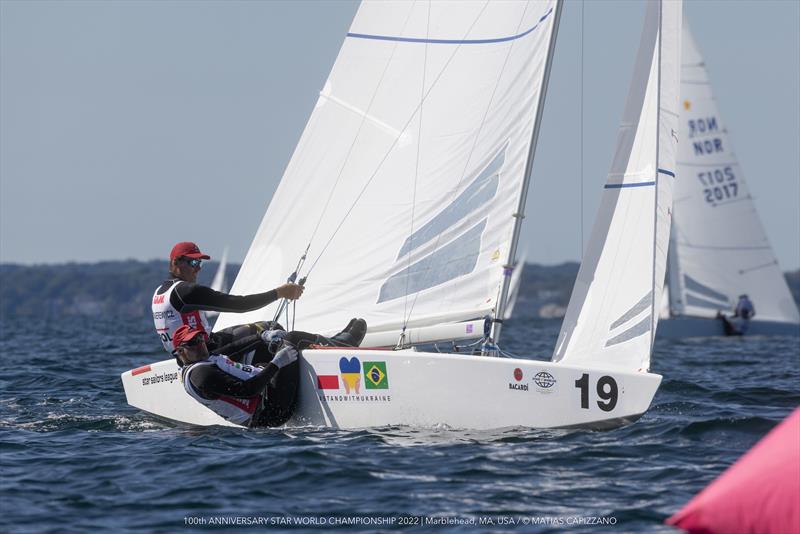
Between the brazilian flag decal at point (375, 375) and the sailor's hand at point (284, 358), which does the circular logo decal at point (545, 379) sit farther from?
the sailor's hand at point (284, 358)

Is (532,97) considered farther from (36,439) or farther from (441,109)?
(36,439)

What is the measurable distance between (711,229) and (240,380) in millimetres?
22538

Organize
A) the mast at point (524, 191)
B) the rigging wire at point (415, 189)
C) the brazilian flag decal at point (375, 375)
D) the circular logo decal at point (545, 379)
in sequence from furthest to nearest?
1. the rigging wire at point (415, 189)
2. the mast at point (524, 191)
3. the brazilian flag decal at point (375, 375)
4. the circular logo decal at point (545, 379)

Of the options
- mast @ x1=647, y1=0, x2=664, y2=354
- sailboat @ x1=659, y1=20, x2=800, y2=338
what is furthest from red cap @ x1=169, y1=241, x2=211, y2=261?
sailboat @ x1=659, y1=20, x2=800, y2=338

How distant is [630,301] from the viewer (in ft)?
27.2

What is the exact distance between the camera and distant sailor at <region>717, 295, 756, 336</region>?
1136 inches

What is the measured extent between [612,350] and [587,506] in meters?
2.47

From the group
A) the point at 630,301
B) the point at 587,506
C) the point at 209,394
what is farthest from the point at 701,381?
the point at 587,506

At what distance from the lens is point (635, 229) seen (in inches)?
331

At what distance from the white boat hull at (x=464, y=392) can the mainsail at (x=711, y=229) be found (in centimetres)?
2099

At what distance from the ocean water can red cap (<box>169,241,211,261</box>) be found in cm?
122

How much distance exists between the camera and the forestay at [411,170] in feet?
29.1

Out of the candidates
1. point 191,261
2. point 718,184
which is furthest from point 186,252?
point 718,184

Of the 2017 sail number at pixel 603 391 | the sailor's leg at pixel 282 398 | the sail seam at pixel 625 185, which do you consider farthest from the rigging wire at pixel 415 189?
the 2017 sail number at pixel 603 391
